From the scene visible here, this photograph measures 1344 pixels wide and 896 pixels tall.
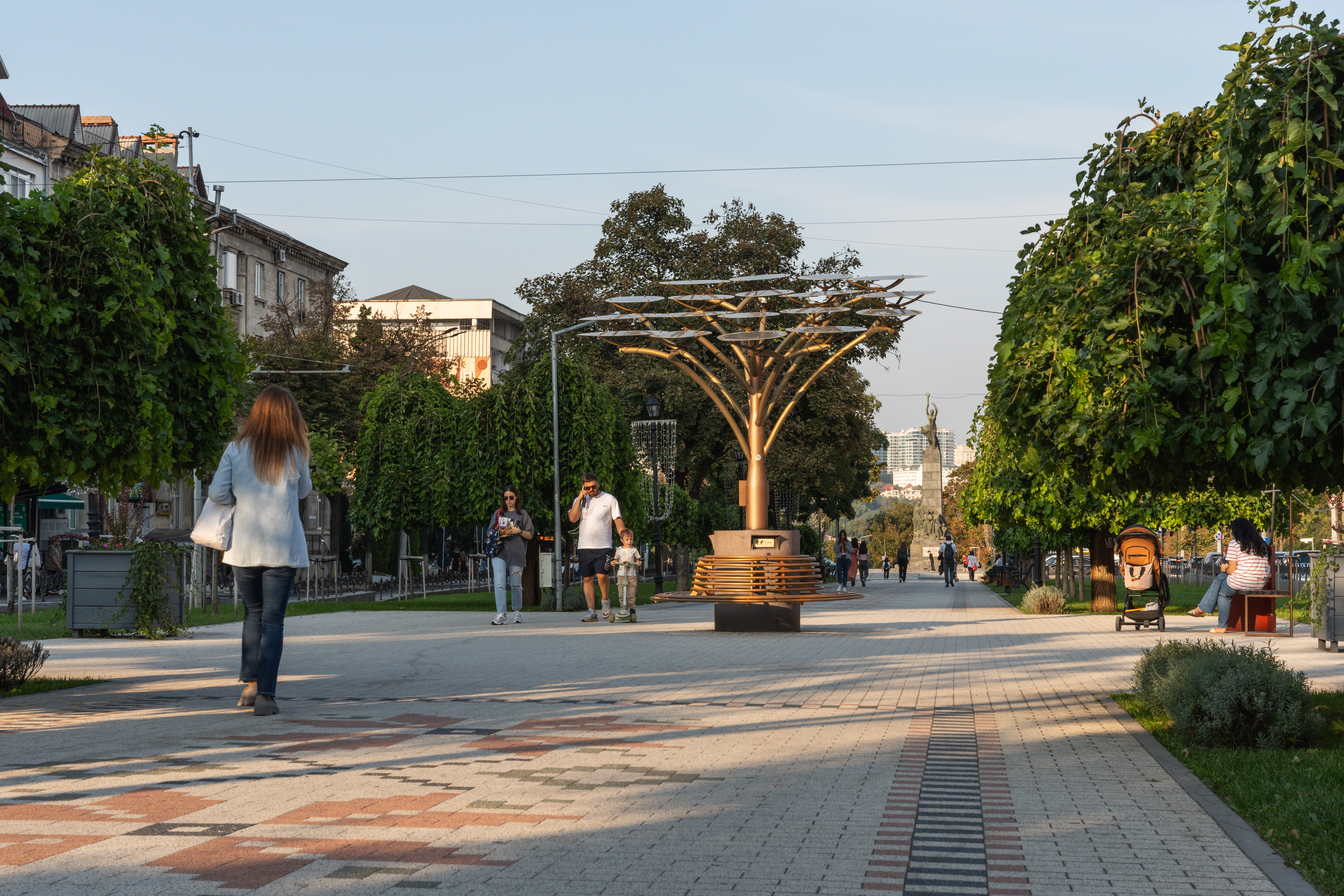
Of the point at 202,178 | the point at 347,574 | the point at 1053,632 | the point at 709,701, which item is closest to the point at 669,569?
the point at 347,574

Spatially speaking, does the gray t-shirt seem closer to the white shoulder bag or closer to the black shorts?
the black shorts

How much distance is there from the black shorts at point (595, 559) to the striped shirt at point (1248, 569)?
8.69 meters

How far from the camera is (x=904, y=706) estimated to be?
10.4m

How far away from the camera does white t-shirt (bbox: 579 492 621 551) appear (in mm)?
20328

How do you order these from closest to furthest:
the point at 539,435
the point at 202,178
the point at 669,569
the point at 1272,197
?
the point at 1272,197 < the point at 539,435 < the point at 202,178 < the point at 669,569

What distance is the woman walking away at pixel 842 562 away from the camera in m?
48.6

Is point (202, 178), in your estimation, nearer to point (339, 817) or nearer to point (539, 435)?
point (539, 435)

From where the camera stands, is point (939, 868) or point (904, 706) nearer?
point (939, 868)

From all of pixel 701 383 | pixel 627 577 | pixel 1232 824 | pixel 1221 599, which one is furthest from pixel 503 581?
pixel 1232 824

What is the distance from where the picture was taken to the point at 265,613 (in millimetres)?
8836

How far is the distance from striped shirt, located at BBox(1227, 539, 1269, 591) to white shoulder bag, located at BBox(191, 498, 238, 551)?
13.9 metres

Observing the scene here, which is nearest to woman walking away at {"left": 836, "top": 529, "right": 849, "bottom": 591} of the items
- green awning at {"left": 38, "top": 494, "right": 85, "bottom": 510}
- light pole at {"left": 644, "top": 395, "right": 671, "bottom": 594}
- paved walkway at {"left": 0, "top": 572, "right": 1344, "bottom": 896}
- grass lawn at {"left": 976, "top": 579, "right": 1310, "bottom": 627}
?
grass lawn at {"left": 976, "top": 579, "right": 1310, "bottom": 627}

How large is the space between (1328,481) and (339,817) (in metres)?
5.55

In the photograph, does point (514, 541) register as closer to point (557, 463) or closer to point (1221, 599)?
point (557, 463)
